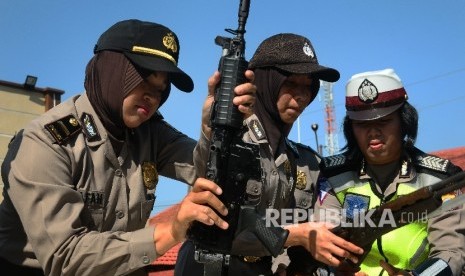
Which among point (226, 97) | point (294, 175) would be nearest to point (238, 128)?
point (226, 97)

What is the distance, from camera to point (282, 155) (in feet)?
13.0

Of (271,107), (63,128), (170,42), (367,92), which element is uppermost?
(170,42)

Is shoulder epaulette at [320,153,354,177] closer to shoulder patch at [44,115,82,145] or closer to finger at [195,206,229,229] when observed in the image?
finger at [195,206,229,229]

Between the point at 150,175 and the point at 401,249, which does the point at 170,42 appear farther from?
the point at 401,249

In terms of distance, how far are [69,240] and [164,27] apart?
4.66ft

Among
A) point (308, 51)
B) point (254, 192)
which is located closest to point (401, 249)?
point (254, 192)

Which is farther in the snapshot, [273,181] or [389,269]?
Answer: [273,181]

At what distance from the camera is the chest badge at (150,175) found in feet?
11.3

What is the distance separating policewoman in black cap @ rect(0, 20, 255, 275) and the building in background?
36.6ft

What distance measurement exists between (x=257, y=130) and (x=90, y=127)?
3.78ft

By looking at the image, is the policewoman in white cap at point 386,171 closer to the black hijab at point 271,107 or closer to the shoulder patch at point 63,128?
the black hijab at point 271,107

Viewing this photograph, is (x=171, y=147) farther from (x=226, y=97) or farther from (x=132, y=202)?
(x=226, y=97)

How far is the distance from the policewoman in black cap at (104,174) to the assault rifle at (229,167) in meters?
0.09

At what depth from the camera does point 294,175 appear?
4.11 meters
